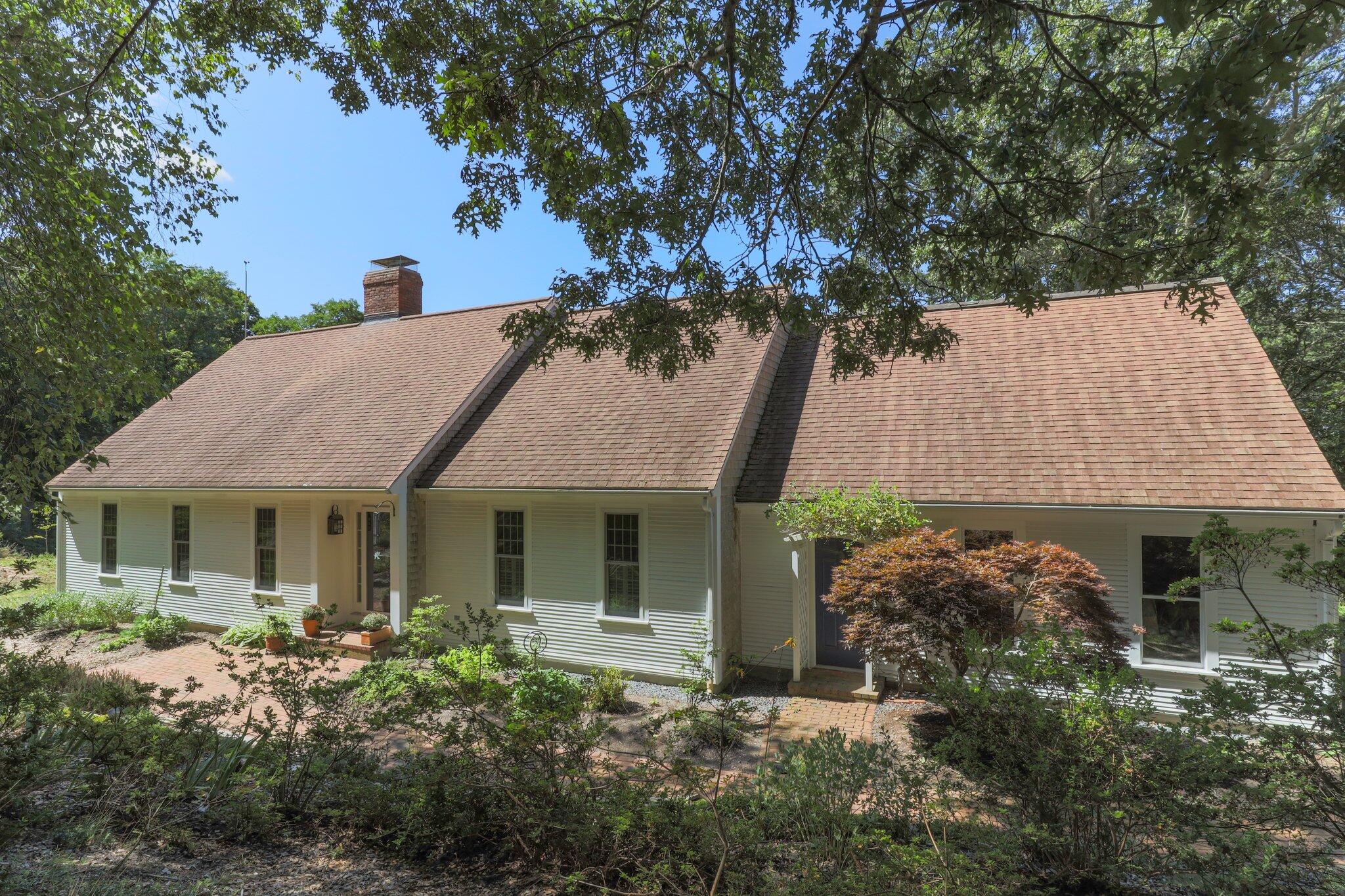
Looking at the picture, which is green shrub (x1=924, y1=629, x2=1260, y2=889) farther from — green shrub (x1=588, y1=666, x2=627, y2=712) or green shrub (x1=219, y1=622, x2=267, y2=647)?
green shrub (x1=219, y1=622, x2=267, y2=647)

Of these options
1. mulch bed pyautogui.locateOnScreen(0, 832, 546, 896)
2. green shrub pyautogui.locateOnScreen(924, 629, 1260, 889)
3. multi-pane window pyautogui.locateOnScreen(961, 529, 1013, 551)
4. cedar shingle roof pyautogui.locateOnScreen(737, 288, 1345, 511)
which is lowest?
mulch bed pyautogui.locateOnScreen(0, 832, 546, 896)

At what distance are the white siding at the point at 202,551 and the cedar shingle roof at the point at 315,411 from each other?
62cm

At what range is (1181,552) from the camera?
8.98m

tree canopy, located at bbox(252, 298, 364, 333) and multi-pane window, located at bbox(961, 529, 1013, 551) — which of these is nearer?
multi-pane window, located at bbox(961, 529, 1013, 551)

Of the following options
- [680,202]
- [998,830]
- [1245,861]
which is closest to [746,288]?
[680,202]

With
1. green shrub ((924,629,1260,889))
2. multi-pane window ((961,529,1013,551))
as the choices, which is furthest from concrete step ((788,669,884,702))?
green shrub ((924,629,1260,889))

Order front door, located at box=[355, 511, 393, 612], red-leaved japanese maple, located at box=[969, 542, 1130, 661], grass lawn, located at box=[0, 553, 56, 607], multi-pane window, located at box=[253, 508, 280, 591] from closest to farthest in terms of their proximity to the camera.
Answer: red-leaved japanese maple, located at box=[969, 542, 1130, 661]
multi-pane window, located at box=[253, 508, 280, 591]
front door, located at box=[355, 511, 393, 612]
grass lawn, located at box=[0, 553, 56, 607]

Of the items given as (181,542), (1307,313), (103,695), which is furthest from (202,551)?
(1307,313)

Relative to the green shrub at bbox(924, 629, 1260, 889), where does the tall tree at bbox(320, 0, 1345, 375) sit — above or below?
above

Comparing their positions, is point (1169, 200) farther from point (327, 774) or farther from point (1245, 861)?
point (327, 774)

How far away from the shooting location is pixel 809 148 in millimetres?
6676

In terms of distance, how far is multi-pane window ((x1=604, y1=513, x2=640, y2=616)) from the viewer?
35.6 ft

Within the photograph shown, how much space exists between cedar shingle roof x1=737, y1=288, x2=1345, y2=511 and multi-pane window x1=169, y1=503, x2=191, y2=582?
12.8m

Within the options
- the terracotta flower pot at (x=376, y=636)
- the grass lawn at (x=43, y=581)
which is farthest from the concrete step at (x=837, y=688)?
the grass lawn at (x=43, y=581)
